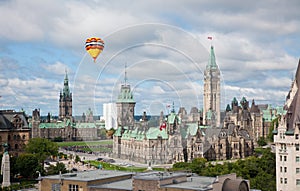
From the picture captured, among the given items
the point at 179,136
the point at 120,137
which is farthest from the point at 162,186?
the point at 120,137

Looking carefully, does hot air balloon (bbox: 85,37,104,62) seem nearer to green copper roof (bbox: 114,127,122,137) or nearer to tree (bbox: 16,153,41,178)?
tree (bbox: 16,153,41,178)

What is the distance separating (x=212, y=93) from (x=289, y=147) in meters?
122

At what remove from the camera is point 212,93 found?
187625 millimetres

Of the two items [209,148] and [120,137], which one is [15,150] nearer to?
[120,137]

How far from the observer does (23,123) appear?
11825cm

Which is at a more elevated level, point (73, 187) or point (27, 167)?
point (73, 187)

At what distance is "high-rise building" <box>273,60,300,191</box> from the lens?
6581cm

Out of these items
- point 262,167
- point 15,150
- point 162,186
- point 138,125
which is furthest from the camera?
point 138,125

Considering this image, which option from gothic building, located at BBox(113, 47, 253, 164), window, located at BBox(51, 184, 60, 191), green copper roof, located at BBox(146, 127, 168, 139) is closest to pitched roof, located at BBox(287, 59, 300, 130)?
window, located at BBox(51, 184, 60, 191)

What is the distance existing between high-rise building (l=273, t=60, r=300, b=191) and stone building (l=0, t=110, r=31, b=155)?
7222 cm

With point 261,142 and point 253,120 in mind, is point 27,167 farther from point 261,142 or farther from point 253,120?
point 253,120

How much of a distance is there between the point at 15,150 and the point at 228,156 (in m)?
60.4

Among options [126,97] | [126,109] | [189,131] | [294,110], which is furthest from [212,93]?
[294,110]

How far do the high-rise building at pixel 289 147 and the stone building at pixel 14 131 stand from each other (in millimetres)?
72221
